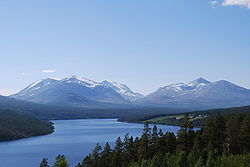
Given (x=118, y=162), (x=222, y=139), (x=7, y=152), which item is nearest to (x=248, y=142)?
(x=222, y=139)

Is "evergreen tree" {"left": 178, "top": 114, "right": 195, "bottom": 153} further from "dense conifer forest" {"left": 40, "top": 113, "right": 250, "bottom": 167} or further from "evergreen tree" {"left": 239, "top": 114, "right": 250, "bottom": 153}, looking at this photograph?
"evergreen tree" {"left": 239, "top": 114, "right": 250, "bottom": 153}

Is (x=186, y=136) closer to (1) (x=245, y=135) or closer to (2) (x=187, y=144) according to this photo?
(2) (x=187, y=144)

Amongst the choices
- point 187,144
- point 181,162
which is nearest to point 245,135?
point 187,144

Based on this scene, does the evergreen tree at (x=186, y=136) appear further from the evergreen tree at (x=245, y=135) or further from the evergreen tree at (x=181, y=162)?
the evergreen tree at (x=181, y=162)

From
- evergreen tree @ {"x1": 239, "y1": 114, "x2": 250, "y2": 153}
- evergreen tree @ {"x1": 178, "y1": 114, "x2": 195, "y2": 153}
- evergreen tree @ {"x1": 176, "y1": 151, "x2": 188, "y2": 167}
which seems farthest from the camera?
evergreen tree @ {"x1": 178, "y1": 114, "x2": 195, "y2": 153}

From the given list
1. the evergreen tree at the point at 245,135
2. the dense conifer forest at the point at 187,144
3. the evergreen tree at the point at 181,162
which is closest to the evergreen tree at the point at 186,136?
the dense conifer forest at the point at 187,144

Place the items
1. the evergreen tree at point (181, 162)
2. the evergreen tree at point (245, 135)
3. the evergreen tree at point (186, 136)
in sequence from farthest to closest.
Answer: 1. the evergreen tree at point (186, 136)
2. the evergreen tree at point (245, 135)
3. the evergreen tree at point (181, 162)

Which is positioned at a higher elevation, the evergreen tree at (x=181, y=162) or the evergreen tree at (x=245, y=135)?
the evergreen tree at (x=245, y=135)

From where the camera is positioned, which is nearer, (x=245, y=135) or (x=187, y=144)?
(x=245, y=135)

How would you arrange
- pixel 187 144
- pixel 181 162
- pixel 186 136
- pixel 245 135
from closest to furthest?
pixel 181 162, pixel 245 135, pixel 187 144, pixel 186 136

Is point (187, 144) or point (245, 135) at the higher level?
point (245, 135)

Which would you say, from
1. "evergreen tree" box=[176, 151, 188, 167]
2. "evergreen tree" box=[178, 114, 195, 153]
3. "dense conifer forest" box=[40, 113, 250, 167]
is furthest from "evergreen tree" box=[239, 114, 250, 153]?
"evergreen tree" box=[176, 151, 188, 167]

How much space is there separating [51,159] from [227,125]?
65581 mm

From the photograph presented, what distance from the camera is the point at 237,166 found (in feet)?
188
